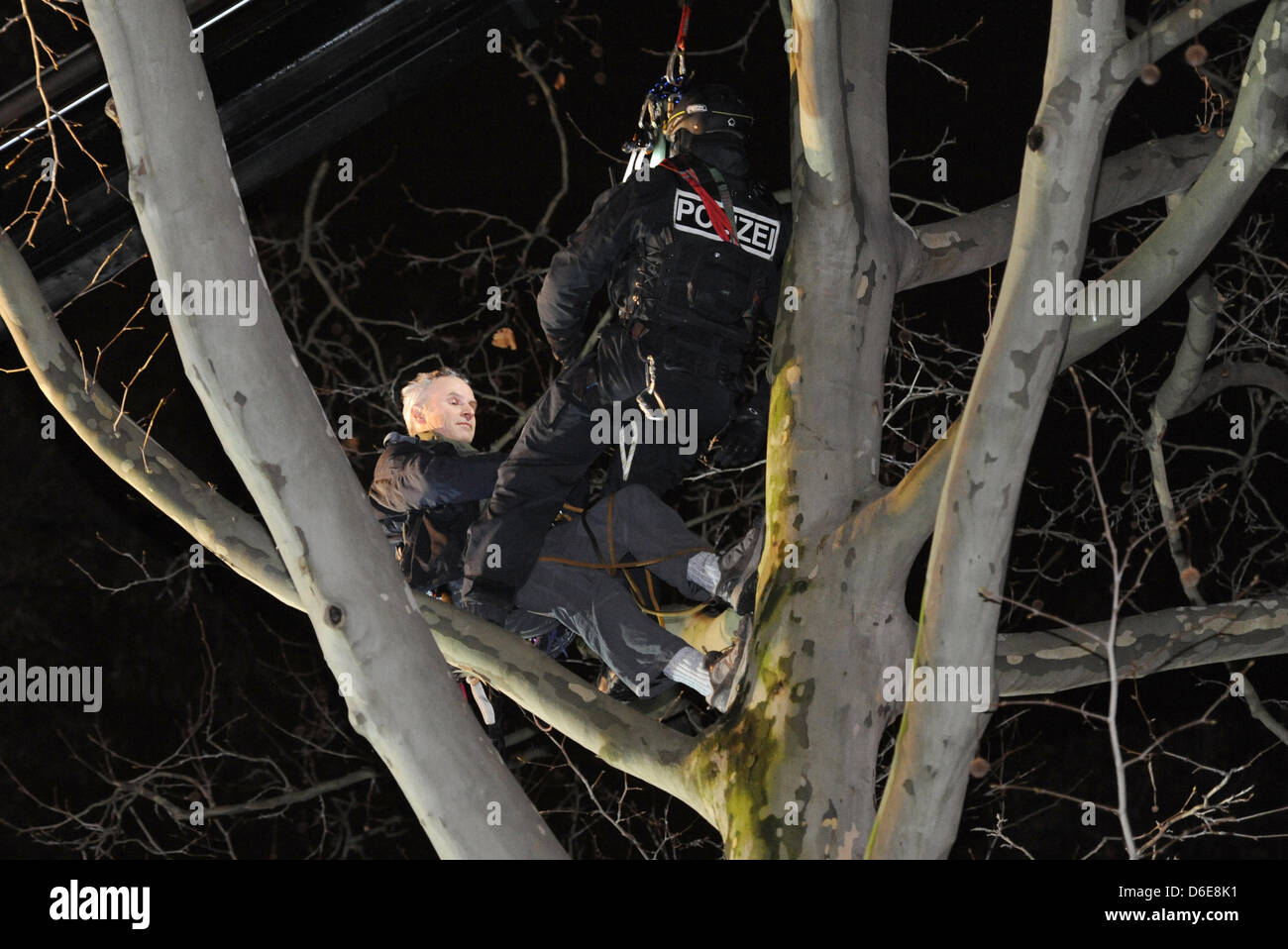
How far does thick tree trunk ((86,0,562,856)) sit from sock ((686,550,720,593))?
5.07 ft

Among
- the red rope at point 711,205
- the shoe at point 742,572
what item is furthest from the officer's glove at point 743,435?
the red rope at point 711,205

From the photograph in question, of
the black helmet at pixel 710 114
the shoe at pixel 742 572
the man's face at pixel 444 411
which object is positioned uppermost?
the black helmet at pixel 710 114

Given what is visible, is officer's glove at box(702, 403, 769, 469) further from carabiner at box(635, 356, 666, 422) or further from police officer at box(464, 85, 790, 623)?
carabiner at box(635, 356, 666, 422)

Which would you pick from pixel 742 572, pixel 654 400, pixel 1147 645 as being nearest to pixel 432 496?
pixel 654 400

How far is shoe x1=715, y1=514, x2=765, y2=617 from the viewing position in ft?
14.7

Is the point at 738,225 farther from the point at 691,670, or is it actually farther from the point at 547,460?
the point at 691,670

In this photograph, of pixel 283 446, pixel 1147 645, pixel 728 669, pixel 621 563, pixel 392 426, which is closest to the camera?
pixel 283 446

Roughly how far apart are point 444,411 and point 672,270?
1.32 m

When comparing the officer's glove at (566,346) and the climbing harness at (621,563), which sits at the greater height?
the officer's glove at (566,346)

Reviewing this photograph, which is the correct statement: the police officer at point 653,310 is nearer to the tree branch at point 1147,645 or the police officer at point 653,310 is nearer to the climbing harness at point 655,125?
the climbing harness at point 655,125

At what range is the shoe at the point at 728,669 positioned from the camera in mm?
4338

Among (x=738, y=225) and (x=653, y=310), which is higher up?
(x=738, y=225)

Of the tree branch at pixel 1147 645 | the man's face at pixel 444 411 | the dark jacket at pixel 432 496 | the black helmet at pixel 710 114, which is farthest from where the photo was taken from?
the man's face at pixel 444 411

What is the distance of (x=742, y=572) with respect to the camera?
456 cm
